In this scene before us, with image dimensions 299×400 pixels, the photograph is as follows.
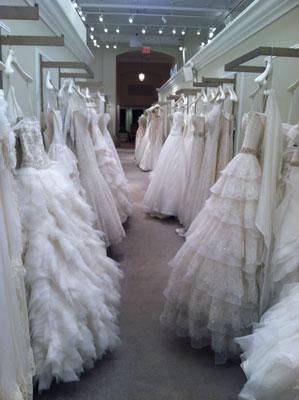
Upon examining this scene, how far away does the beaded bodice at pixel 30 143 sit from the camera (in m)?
1.86

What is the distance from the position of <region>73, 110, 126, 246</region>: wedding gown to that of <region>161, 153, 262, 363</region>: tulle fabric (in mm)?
1301

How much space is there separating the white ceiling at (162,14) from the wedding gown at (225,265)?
470 cm

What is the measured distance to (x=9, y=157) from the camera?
1.50m

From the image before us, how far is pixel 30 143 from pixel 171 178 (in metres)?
2.82

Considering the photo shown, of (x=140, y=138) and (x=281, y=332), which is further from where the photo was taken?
(x=140, y=138)

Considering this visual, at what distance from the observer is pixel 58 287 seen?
172cm

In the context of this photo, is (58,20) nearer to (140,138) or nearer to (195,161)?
(195,161)

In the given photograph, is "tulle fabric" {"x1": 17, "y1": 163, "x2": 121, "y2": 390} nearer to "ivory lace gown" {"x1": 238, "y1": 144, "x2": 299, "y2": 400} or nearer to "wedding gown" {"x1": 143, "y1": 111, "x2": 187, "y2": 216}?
"ivory lace gown" {"x1": 238, "y1": 144, "x2": 299, "y2": 400}

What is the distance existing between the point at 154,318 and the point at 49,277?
104cm

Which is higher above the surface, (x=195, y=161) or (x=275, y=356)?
(x=195, y=161)

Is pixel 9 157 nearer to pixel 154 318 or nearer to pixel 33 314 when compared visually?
pixel 33 314

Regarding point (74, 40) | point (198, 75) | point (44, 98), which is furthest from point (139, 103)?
point (44, 98)

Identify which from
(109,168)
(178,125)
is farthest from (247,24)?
(109,168)

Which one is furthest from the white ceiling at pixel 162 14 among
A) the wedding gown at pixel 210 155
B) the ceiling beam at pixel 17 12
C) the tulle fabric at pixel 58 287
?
the tulle fabric at pixel 58 287
